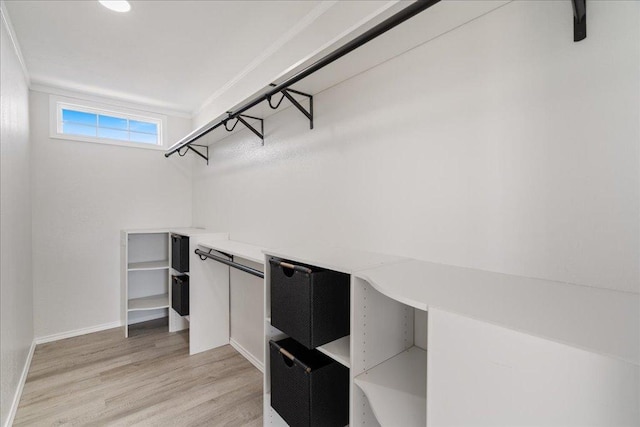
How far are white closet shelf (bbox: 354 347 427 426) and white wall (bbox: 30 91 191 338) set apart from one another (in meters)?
3.36

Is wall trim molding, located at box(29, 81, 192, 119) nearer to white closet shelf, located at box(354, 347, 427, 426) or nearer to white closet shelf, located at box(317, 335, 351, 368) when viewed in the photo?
white closet shelf, located at box(317, 335, 351, 368)

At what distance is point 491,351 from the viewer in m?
0.67

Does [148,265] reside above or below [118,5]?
below

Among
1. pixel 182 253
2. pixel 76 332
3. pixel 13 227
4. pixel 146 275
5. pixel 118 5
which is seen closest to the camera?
pixel 118 5

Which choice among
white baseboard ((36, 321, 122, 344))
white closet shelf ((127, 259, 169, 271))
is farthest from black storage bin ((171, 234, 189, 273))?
white baseboard ((36, 321, 122, 344))

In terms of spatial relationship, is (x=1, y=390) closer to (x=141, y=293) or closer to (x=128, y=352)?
(x=128, y=352)

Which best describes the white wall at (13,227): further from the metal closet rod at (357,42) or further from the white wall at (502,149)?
the white wall at (502,149)

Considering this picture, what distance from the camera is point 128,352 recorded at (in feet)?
9.16

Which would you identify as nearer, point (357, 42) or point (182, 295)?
point (357, 42)

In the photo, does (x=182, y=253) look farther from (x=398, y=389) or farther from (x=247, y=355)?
(x=398, y=389)

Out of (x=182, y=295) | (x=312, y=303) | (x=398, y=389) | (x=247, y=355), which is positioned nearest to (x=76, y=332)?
(x=182, y=295)

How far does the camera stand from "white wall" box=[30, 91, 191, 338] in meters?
2.98

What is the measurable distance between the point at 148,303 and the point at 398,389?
3179mm

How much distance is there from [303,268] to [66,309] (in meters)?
3.27
